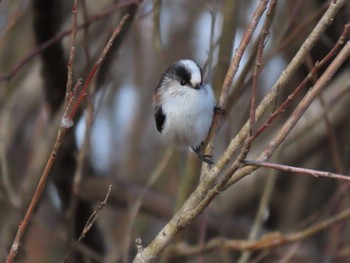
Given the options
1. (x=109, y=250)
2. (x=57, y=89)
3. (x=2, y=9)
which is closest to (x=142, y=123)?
(x=2, y=9)

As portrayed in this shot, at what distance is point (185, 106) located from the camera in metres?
2.24

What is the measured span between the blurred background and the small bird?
111 mm

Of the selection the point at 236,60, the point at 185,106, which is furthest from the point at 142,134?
the point at 236,60

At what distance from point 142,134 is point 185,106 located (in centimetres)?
316

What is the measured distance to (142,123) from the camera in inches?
210

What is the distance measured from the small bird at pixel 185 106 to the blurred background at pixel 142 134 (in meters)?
0.11

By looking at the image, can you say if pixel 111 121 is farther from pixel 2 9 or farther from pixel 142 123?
pixel 2 9

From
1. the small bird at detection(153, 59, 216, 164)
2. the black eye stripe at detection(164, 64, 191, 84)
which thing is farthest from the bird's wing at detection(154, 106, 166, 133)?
the black eye stripe at detection(164, 64, 191, 84)

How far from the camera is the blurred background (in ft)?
8.80

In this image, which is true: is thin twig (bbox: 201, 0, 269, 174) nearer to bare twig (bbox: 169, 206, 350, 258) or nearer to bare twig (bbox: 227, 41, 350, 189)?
bare twig (bbox: 227, 41, 350, 189)

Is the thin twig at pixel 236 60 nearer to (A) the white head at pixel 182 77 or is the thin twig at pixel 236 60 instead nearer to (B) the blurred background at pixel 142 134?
(A) the white head at pixel 182 77

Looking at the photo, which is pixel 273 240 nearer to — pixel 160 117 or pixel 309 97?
pixel 160 117

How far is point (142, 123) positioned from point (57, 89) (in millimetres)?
2299

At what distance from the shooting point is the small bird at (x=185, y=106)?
2.14m
